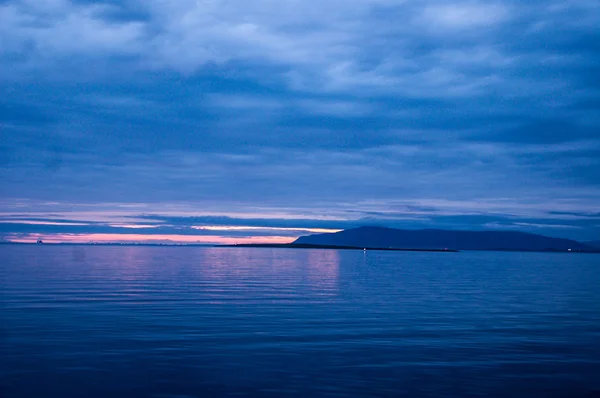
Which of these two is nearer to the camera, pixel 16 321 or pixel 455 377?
pixel 455 377

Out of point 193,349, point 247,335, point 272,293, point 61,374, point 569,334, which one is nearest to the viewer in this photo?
point 61,374

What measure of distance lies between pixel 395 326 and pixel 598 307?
19196 millimetres

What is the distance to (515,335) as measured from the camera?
2728 centimetres

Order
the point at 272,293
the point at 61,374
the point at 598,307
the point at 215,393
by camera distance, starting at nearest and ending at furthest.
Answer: the point at 215,393 → the point at 61,374 → the point at 598,307 → the point at 272,293

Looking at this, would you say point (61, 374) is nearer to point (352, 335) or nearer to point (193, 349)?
point (193, 349)

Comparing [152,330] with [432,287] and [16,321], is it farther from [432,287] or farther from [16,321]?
[432,287]

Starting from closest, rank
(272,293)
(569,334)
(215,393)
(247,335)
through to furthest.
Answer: (215,393) → (247,335) → (569,334) → (272,293)

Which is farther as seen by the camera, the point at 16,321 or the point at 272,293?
the point at 272,293

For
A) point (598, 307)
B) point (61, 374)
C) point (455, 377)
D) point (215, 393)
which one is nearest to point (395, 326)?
point (455, 377)

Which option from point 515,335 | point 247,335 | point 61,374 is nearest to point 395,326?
point 515,335

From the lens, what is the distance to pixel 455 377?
61.7ft

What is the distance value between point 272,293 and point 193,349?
24.0 metres

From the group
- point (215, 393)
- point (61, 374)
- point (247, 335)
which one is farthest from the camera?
point (247, 335)

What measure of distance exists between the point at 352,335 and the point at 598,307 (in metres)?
22.8
